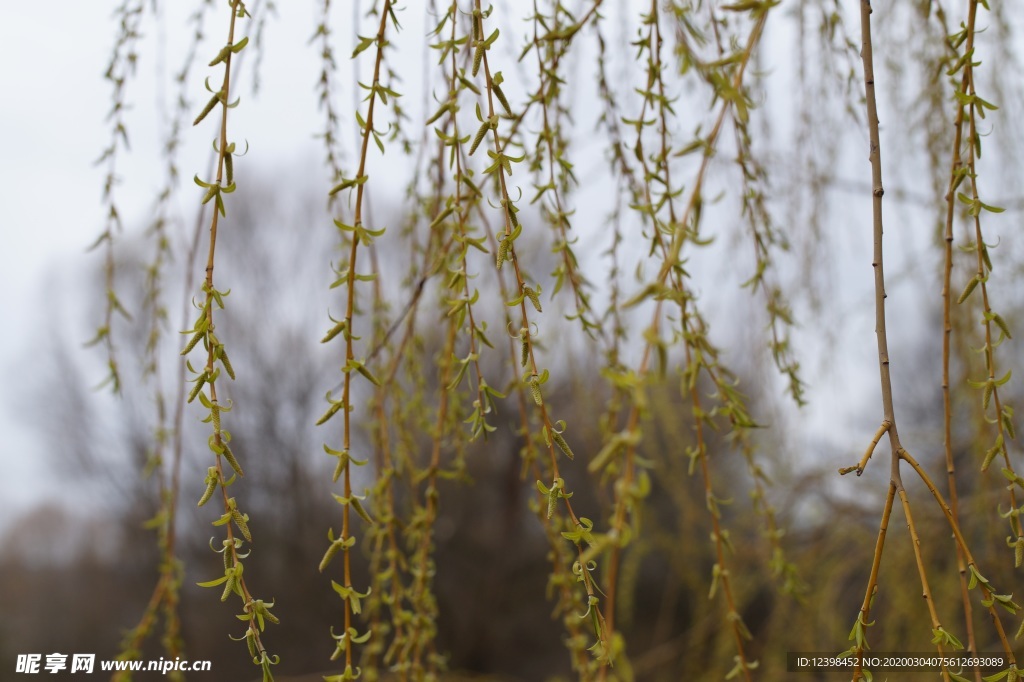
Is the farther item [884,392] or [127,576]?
[127,576]

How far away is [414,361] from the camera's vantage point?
82cm

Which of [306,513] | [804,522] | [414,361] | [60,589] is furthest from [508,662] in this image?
[414,361]

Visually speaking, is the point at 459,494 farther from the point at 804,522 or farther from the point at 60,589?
the point at 804,522

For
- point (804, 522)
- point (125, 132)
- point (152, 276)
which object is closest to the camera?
point (125, 132)

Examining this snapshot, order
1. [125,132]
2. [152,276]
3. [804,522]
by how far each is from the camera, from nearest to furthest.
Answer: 1. [125,132]
2. [152,276]
3. [804,522]

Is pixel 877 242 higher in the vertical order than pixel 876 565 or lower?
higher

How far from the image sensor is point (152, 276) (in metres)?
0.86

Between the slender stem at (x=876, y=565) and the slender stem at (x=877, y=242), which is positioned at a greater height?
the slender stem at (x=877, y=242)

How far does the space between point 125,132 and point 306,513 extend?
646 centimetres

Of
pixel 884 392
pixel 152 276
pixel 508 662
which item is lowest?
pixel 508 662

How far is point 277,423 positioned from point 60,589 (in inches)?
107

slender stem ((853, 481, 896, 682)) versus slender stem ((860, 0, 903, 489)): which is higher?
slender stem ((860, 0, 903, 489))

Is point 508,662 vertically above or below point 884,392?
below

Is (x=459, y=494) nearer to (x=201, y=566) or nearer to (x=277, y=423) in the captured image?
→ (x=277, y=423)
